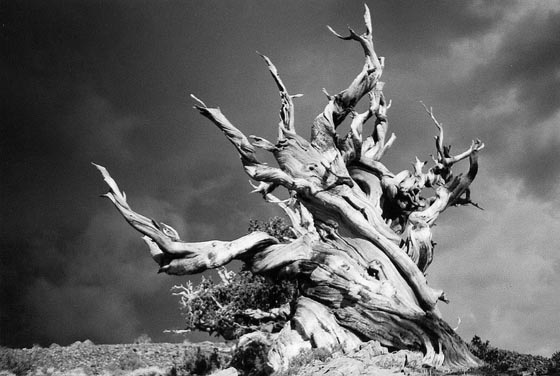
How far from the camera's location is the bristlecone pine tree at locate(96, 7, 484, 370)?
1156cm

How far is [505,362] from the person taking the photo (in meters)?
11.2

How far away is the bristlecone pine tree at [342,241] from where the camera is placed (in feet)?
37.9

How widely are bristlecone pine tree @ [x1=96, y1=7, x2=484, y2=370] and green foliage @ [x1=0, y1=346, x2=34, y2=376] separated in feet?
19.3

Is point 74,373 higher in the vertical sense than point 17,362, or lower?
lower

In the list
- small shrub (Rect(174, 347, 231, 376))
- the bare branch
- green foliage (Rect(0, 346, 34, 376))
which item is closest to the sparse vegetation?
small shrub (Rect(174, 347, 231, 376))

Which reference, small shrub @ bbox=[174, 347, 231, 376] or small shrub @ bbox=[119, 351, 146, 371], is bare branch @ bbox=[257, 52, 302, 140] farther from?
small shrub @ bbox=[119, 351, 146, 371]

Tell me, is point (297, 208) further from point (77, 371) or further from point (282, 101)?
point (77, 371)

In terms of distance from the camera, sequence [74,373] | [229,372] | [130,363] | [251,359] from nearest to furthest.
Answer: [251,359], [229,372], [74,373], [130,363]

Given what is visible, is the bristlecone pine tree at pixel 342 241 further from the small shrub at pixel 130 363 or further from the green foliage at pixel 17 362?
the green foliage at pixel 17 362

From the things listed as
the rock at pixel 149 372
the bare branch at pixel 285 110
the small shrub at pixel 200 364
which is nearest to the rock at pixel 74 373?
the rock at pixel 149 372

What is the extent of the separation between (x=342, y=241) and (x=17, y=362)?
9641 millimetres

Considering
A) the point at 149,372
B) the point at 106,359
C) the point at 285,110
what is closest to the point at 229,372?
the point at 149,372

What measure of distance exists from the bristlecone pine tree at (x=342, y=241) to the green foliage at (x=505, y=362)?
0.71 meters

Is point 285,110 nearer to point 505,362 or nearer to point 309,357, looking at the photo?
point 309,357
